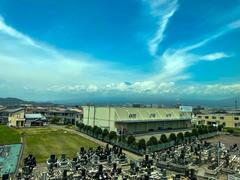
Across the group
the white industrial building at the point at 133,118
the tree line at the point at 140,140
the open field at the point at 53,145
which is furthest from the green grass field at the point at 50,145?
the white industrial building at the point at 133,118

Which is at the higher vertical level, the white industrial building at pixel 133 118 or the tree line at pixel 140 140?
the white industrial building at pixel 133 118

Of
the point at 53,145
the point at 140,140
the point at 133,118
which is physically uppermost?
the point at 133,118

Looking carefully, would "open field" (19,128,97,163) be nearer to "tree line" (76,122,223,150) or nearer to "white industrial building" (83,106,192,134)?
"tree line" (76,122,223,150)

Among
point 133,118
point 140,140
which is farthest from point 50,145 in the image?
point 133,118

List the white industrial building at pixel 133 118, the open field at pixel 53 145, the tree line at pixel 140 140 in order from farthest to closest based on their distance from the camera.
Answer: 1. the white industrial building at pixel 133 118
2. the tree line at pixel 140 140
3. the open field at pixel 53 145

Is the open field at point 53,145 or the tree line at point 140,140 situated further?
the tree line at point 140,140

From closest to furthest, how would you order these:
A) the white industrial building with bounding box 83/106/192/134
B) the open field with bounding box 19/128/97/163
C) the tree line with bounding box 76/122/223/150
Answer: the open field with bounding box 19/128/97/163 → the tree line with bounding box 76/122/223/150 → the white industrial building with bounding box 83/106/192/134

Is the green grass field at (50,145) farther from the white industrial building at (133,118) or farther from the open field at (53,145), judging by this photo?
the white industrial building at (133,118)

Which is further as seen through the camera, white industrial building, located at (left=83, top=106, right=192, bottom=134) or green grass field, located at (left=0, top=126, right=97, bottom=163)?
white industrial building, located at (left=83, top=106, right=192, bottom=134)

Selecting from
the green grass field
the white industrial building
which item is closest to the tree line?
the white industrial building

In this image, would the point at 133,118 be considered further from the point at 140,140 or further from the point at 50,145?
the point at 50,145

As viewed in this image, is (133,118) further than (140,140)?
Yes
